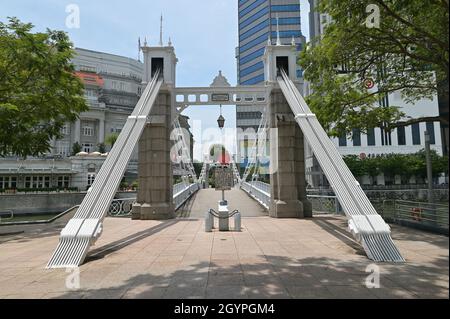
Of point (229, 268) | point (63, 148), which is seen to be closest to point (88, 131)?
point (63, 148)

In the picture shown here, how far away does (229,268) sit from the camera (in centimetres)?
569

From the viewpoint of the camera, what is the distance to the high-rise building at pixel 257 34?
73250 mm

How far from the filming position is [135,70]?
75000mm

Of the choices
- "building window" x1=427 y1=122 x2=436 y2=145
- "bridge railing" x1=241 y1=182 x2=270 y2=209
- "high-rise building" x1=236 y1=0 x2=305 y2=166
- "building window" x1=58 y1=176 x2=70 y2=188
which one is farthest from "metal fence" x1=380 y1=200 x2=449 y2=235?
"high-rise building" x1=236 y1=0 x2=305 y2=166

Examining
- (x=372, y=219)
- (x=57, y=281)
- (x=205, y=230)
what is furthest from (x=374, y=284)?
(x=205, y=230)

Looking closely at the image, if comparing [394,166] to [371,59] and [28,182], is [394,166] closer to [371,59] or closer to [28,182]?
[371,59]

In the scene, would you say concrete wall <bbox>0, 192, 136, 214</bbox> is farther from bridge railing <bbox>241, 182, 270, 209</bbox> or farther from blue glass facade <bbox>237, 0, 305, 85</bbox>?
blue glass facade <bbox>237, 0, 305, 85</bbox>

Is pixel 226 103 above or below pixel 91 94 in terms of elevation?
below

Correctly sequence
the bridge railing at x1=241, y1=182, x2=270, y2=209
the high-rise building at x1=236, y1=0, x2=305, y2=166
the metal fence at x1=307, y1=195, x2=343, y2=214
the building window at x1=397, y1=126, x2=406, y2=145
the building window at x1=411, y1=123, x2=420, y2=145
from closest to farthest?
the metal fence at x1=307, y1=195, x2=343, y2=214
the bridge railing at x1=241, y1=182, x2=270, y2=209
the building window at x1=411, y1=123, x2=420, y2=145
the building window at x1=397, y1=126, x2=406, y2=145
the high-rise building at x1=236, y1=0, x2=305, y2=166

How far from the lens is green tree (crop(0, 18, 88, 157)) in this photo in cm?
1082

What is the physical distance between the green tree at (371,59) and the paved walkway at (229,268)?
457 centimetres

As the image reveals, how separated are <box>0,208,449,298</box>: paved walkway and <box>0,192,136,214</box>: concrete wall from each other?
1076 inches

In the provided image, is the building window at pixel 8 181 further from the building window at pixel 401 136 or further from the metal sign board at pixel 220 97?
the building window at pixel 401 136

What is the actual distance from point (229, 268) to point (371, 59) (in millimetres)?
7766
